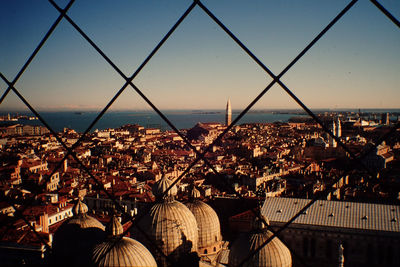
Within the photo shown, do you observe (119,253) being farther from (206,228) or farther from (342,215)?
(342,215)

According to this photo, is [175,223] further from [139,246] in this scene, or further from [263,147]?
[263,147]

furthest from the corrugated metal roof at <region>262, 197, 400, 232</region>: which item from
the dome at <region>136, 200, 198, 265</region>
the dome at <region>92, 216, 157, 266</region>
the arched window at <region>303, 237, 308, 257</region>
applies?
the dome at <region>92, 216, 157, 266</region>

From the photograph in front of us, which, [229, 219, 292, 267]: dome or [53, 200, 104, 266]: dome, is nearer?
[229, 219, 292, 267]: dome

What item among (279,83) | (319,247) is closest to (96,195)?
(319,247)

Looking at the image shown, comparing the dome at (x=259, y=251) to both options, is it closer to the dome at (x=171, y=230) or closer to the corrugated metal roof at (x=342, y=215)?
the dome at (x=171, y=230)

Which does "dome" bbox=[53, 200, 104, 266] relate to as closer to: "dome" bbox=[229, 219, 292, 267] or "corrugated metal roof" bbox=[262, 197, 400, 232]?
"dome" bbox=[229, 219, 292, 267]

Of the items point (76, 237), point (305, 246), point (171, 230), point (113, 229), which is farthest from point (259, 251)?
point (76, 237)

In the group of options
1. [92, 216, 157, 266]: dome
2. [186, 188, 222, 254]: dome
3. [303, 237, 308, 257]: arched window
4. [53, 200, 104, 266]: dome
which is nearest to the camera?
[92, 216, 157, 266]: dome
